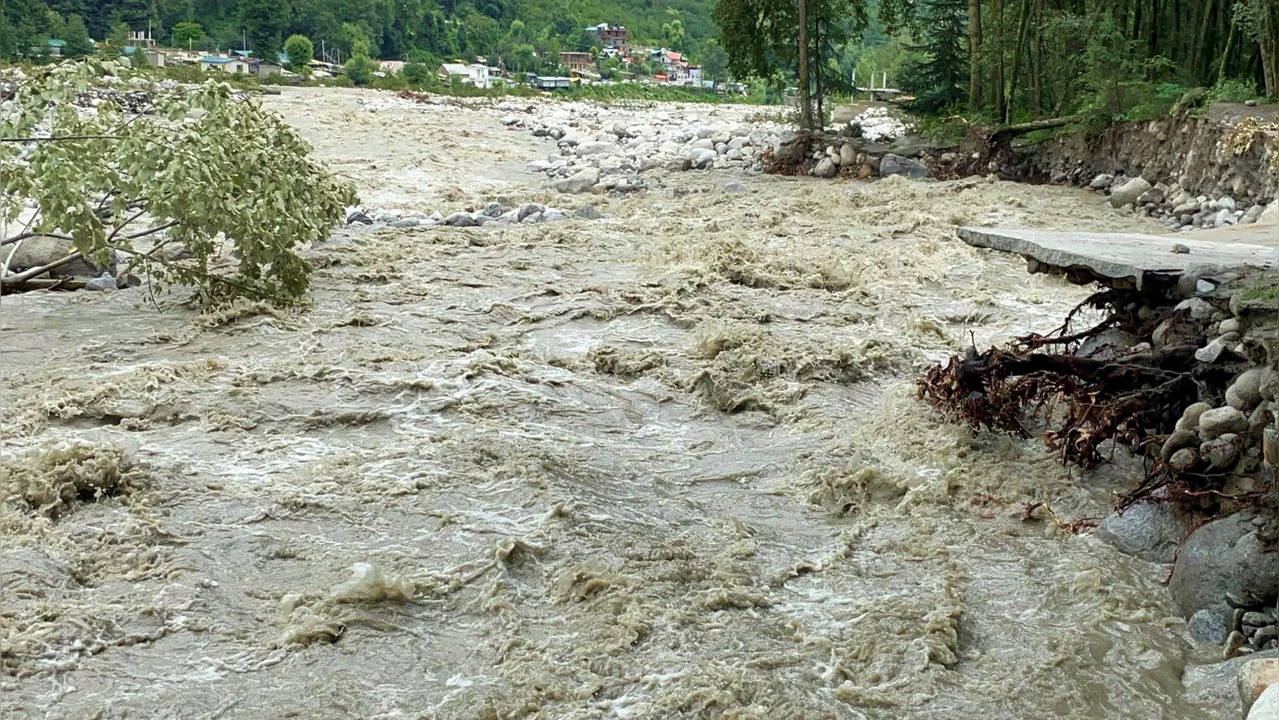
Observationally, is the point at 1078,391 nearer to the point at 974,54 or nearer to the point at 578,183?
the point at 578,183

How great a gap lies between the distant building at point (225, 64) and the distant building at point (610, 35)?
3257cm

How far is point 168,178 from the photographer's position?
6.46 m

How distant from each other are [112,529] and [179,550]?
0.29 meters

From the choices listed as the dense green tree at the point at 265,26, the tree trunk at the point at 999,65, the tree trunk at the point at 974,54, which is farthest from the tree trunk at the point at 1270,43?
the dense green tree at the point at 265,26

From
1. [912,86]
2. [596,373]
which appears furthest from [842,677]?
[912,86]

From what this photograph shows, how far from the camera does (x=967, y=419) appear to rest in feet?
16.2

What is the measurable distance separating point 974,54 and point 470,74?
15.2 meters

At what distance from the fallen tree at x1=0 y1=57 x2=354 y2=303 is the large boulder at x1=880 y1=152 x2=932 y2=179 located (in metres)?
8.15

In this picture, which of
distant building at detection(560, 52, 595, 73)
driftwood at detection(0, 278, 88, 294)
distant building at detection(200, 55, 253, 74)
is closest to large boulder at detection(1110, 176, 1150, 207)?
distant building at detection(200, 55, 253, 74)

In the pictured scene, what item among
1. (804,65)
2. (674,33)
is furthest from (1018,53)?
(674,33)

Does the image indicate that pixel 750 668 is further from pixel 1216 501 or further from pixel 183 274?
pixel 183 274

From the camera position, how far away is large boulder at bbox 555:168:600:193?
44.8ft

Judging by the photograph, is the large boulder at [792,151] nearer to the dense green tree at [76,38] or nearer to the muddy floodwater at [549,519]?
the muddy floodwater at [549,519]

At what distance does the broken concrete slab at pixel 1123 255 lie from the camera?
452 cm
